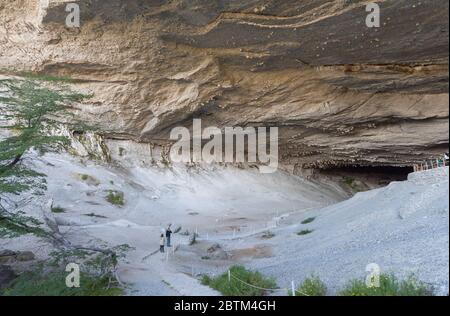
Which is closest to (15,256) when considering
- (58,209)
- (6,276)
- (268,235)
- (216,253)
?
(6,276)

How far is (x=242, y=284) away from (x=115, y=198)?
18542 millimetres

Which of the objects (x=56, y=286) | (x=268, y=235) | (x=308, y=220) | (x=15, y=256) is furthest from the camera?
(x=308, y=220)

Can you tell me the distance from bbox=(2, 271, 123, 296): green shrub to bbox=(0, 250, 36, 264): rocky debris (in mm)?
3315

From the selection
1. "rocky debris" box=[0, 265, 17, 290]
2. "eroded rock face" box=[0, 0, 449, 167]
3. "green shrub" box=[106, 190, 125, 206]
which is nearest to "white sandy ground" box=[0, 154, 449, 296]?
"green shrub" box=[106, 190, 125, 206]

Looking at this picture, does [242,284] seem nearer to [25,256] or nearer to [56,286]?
[56,286]

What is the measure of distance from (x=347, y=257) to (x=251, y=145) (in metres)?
23.3

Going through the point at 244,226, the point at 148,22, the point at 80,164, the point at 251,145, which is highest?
the point at 148,22

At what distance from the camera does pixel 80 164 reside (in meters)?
29.6

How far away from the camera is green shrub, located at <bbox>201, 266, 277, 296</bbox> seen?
10648 mm

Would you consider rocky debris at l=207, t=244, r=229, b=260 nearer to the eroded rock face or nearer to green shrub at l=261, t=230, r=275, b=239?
green shrub at l=261, t=230, r=275, b=239

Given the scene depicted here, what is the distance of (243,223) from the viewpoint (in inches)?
1083

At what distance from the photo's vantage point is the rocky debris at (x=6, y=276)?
41.1 feet
